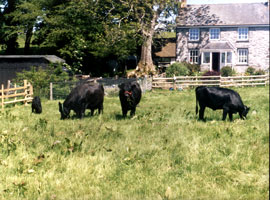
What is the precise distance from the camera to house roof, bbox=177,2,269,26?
3322 cm

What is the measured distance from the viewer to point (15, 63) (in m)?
23.8

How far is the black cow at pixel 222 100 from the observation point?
8.93m

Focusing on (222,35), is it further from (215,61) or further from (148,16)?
(148,16)

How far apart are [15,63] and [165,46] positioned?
21125 millimetres

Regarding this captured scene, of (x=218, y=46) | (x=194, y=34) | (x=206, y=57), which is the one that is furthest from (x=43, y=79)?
(x=194, y=34)

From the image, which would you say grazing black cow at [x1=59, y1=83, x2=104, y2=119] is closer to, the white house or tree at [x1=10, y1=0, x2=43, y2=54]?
tree at [x1=10, y1=0, x2=43, y2=54]

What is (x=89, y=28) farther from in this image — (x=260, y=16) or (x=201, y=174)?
(x=201, y=174)

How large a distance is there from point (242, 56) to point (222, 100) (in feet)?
91.1

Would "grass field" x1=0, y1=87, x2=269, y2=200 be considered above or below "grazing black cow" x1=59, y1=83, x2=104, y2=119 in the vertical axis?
below

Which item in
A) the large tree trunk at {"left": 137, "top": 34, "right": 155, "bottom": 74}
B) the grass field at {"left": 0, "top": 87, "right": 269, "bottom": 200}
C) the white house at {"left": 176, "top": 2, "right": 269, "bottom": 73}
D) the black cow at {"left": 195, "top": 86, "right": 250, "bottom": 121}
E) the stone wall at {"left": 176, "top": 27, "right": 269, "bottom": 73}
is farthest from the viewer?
the stone wall at {"left": 176, "top": 27, "right": 269, "bottom": 73}

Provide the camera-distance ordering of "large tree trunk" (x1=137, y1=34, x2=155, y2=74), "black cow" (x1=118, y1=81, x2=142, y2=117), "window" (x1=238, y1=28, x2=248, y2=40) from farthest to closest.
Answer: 1. "window" (x1=238, y1=28, x2=248, y2=40)
2. "large tree trunk" (x1=137, y1=34, x2=155, y2=74)
3. "black cow" (x1=118, y1=81, x2=142, y2=117)

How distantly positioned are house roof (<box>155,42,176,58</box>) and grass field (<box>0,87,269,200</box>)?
112 feet

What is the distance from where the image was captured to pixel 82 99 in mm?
10992

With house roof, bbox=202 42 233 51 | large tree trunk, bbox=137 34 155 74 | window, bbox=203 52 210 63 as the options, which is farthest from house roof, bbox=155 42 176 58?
large tree trunk, bbox=137 34 155 74
